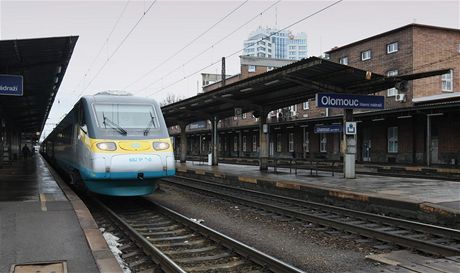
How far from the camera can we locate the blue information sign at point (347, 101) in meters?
15.8

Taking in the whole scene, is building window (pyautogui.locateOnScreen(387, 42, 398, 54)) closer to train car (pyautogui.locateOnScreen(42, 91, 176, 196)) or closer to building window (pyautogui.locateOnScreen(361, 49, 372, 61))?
building window (pyautogui.locateOnScreen(361, 49, 372, 61))

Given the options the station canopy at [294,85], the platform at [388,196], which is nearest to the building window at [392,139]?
the station canopy at [294,85]

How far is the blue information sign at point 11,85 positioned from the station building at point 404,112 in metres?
19.1

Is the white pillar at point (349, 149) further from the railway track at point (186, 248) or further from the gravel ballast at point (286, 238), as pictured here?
the railway track at point (186, 248)

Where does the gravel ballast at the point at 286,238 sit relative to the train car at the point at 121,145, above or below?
below

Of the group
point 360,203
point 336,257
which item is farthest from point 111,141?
point 360,203

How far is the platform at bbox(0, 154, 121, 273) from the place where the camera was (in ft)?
18.4

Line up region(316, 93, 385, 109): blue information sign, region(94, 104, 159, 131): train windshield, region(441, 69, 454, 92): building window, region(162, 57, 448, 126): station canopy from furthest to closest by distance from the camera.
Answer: region(441, 69, 454, 92): building window < region(316, 93, 385, 109): blue information sign < region(162, 57, 448, 126): station canopy < region(94, 104, 159, 131): train windshield

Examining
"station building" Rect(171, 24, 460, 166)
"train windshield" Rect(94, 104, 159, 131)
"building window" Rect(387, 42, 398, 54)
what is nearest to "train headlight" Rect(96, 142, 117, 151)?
"train windshield" Rect(94, 104, 159, 131)

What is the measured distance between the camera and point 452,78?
3475 cm

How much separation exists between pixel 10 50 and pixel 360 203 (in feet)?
36.6

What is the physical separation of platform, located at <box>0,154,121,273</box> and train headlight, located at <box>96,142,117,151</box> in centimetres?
136

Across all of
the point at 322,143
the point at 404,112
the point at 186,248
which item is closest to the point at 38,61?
the point at 186,248

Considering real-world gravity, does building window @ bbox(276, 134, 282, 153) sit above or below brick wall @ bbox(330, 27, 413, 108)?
below
